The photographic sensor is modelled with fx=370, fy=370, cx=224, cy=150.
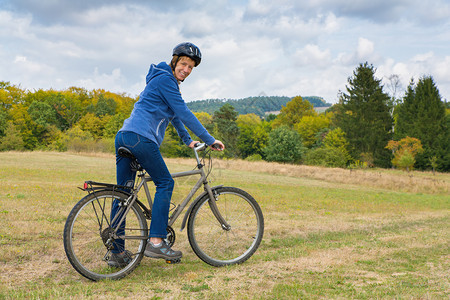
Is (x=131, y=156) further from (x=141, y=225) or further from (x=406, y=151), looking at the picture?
(x=406, y=151)

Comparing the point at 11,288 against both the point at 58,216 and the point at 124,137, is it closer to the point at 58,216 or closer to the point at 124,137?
the point at 124,137

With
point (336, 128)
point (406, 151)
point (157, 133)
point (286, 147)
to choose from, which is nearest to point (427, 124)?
point (406, 151)

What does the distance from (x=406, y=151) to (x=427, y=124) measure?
337 inches

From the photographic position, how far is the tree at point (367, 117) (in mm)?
63250

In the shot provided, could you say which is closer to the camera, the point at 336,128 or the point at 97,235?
the point at 97,235

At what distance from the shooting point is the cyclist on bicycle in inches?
152

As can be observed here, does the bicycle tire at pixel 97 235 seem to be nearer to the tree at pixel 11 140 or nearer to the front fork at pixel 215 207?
the front fork at pixel 215 207

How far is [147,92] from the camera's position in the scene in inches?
159

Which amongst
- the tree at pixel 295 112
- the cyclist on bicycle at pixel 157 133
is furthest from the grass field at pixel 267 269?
the tree at pixel 295 112

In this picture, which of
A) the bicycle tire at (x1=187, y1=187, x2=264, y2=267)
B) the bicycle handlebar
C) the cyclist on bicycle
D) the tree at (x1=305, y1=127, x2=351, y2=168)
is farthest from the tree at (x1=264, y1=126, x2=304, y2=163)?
the cyclist on bicycle

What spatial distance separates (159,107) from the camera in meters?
4.03

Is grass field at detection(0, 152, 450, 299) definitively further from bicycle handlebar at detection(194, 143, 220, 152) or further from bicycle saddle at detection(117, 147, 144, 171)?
bicycle saddle at detection(117, 147, 144, 171)

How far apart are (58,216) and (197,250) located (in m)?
4.06

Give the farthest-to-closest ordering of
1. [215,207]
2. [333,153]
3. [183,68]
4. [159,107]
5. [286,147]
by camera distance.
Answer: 1. [286,147]
2. [333,153]
3. [215,207]
4. [183,68]
5. [159,107]
